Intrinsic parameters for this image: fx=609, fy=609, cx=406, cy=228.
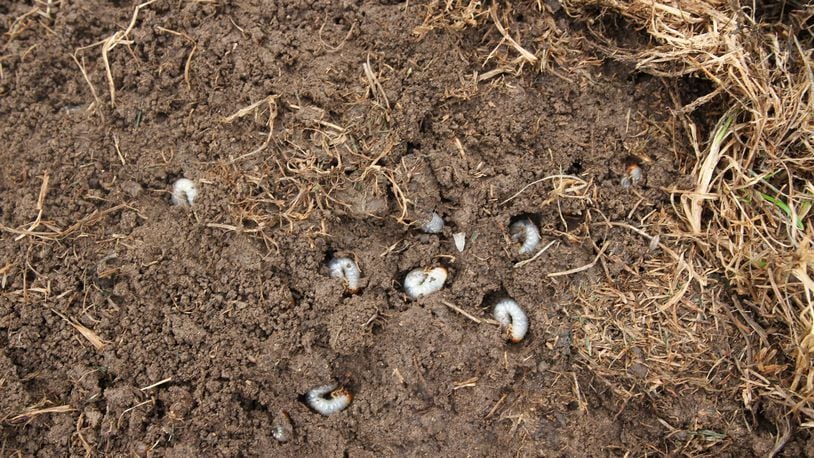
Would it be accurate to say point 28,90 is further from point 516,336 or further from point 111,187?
point 516,336

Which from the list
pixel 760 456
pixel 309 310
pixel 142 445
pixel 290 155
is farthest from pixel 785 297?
pixel 142 445

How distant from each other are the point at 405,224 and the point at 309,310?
65cm

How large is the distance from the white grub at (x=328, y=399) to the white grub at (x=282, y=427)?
133 millimetres

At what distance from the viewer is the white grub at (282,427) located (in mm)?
3010

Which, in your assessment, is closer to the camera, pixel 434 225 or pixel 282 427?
pixel 282 427

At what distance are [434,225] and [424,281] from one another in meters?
0.29

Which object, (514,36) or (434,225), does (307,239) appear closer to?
(434,225)

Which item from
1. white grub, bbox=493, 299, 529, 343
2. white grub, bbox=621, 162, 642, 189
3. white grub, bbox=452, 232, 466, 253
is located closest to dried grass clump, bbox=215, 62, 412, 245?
white grub, bbox=452, 232, 466, 253

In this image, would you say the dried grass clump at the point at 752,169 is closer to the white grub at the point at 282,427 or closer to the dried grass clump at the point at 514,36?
the dried grass clump at the point at 514,36

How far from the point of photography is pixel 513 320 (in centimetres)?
310

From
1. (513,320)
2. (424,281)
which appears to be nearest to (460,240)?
(424,281)

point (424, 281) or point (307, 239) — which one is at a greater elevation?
point (307, 239)

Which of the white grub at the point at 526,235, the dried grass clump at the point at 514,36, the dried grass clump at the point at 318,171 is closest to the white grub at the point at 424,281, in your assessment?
the dried grass clump at the point at 318,171

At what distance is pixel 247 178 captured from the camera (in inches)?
122
